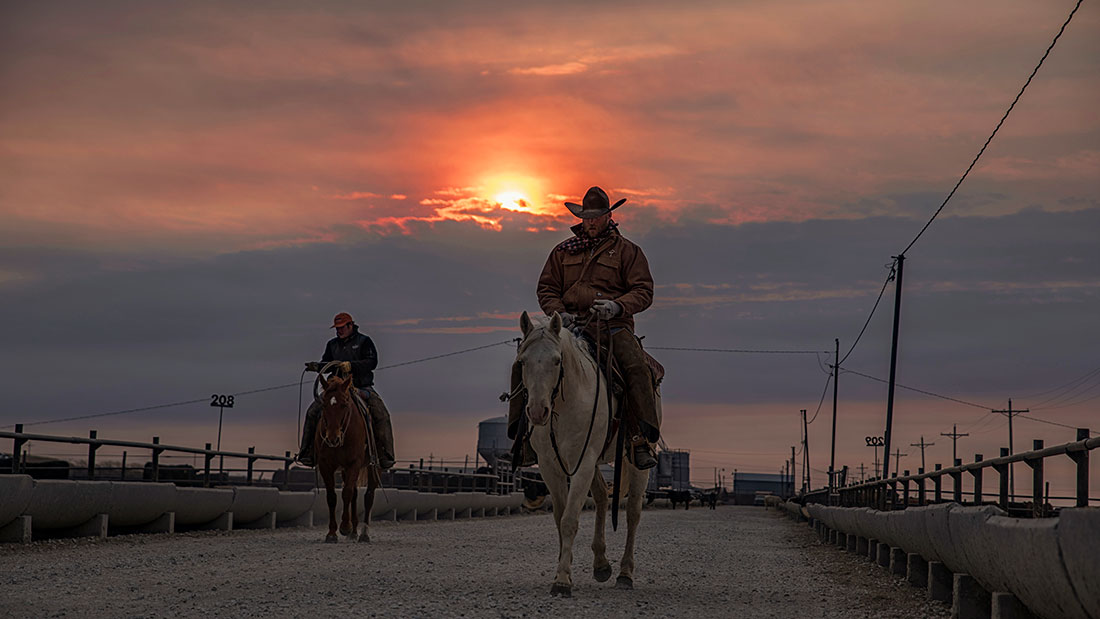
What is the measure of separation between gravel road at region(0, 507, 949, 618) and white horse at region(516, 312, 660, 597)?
41 centimetres

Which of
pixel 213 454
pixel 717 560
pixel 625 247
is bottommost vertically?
pixel 717 560

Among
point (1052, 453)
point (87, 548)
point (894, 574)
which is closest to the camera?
point (1052, 453)

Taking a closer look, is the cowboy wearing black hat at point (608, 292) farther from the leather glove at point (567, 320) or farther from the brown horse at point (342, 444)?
the brown horse at point (342, 444)

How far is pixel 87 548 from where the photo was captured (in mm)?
13789

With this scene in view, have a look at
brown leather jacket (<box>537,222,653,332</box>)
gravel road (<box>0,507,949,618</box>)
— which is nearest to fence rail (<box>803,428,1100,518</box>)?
gravel road (<box>0,507,949,618</box>)

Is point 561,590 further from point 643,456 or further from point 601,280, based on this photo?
point 601,280

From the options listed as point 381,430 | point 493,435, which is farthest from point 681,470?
point 381,430

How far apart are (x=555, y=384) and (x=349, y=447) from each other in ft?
26.5

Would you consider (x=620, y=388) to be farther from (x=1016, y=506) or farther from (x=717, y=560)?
(x=717, y=560)

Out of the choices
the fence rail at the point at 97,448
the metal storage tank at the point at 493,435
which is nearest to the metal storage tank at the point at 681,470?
the metal storage tank at the point at 493,435

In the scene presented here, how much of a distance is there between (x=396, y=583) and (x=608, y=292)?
3379 millimetres

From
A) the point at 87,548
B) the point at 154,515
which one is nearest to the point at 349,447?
the point at 154,515

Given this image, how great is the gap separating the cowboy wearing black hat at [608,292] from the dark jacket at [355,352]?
640 centimetres

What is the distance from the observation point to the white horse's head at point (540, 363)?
9.29m
